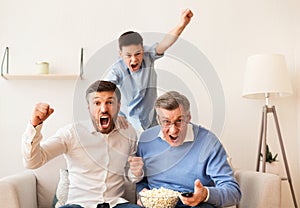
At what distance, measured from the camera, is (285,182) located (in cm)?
268

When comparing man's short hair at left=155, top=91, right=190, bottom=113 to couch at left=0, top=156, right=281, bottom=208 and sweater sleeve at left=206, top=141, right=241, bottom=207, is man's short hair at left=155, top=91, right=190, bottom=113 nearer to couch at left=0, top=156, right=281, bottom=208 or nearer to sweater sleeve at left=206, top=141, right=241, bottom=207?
sweater sleeve at left=206, top=141, right=241, bottom=207

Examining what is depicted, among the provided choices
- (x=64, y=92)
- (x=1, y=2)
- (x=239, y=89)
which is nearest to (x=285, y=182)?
(x=239, y=89)

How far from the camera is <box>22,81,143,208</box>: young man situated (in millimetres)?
1908

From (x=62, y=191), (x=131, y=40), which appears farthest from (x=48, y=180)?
(x=131, y=40)

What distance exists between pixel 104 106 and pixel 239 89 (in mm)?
1231

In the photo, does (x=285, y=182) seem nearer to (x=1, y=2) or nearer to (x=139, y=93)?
(x=139, y=93)

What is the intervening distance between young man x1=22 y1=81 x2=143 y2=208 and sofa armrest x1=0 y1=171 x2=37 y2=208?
0.18 m

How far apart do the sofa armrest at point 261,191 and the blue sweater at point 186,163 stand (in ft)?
0.59

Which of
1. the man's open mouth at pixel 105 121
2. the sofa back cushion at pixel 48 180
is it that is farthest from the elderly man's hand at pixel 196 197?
the sofa back cushion at pixel 48 180

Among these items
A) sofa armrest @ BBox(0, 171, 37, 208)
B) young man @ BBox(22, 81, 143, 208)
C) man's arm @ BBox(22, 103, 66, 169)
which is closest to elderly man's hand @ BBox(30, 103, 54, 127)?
man's arm @ BBox(22, 103, 66, 169)

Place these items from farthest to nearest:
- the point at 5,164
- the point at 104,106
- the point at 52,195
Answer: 1. the point at 5,164
2. the point at 52,195
3. the point at 104,106

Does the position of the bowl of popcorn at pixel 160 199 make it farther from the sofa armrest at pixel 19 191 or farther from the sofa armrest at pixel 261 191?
the sofa armrest at pixel 19 191

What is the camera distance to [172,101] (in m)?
1.82

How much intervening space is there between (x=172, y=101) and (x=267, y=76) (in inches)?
35.2
